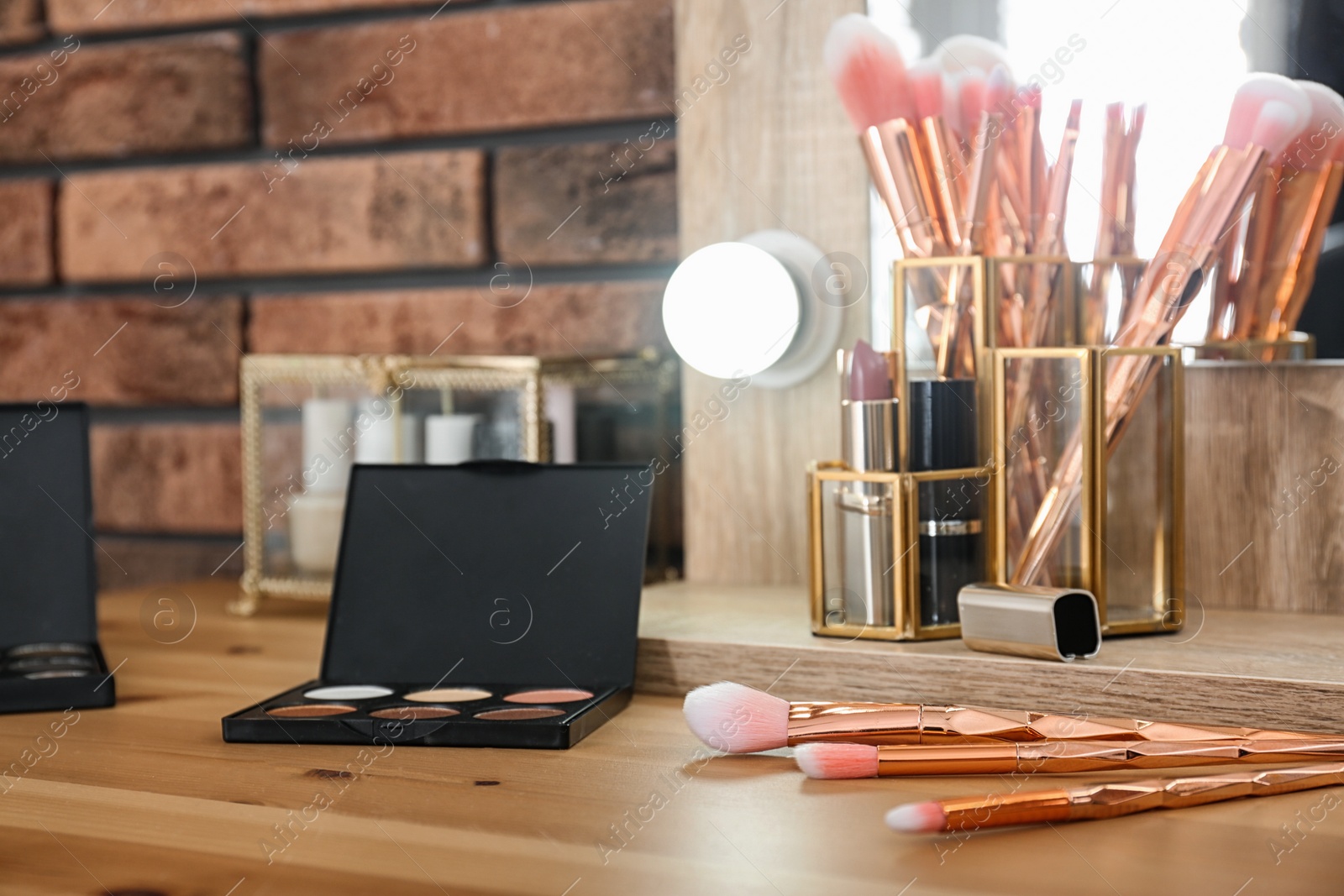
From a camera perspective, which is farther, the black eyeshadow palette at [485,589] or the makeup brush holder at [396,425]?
the makeup brush holder at [396,425]

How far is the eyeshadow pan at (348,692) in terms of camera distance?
1.92 ft

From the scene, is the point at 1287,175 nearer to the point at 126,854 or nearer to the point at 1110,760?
the point at 1110,760

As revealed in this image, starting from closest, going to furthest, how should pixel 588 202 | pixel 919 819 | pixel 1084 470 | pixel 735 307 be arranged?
1. pixel 919 819
2. pixel 1084 470
3. pixel 735 307
4. pixel 588 202

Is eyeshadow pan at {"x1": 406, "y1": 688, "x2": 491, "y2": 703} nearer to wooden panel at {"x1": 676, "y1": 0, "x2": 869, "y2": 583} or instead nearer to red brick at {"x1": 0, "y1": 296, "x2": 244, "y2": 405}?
wooden panel at {"x1": 676, "y1": 0, "x2": 869, "y2": 583}

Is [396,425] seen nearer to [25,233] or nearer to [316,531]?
[316,531]

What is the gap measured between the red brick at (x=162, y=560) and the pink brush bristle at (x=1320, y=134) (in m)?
0.80

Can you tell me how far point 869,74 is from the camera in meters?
0.65

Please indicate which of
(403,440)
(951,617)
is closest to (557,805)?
(951,617)

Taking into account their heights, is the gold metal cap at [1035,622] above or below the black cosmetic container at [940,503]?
below

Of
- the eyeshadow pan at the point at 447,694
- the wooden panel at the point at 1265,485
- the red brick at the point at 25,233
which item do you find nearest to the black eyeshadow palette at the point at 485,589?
the eyeshadow pan at the point at 447,694

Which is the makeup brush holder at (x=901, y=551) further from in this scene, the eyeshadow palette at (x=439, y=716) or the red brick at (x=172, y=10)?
the red brick at (x=172, y=10)

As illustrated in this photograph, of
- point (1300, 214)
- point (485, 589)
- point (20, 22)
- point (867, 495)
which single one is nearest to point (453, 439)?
point (485, 589)

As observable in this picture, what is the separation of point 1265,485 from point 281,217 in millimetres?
715

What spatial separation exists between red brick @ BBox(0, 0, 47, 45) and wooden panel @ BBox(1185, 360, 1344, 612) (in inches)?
37.2
